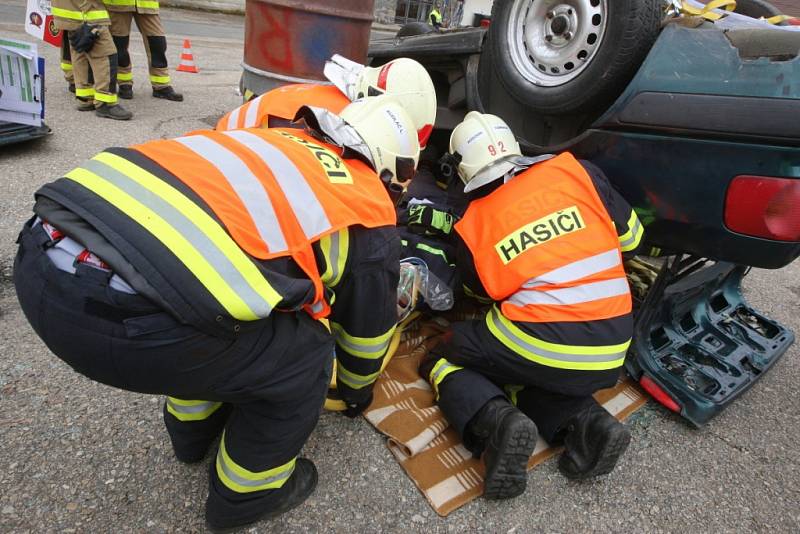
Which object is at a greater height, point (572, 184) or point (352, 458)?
point (572, 184)

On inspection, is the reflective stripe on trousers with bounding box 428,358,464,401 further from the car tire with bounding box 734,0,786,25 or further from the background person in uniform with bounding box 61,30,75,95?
the background person in uniform with bounding box 61,30,75,95

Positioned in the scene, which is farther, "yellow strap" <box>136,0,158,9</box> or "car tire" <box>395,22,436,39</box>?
"yellow strap" <box>136,0,158,9</box>

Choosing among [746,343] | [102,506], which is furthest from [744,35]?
[102,506]

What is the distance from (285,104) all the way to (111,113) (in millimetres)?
3157

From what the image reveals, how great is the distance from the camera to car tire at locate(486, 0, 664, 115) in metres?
2.08

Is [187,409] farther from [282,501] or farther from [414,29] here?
[414,29]

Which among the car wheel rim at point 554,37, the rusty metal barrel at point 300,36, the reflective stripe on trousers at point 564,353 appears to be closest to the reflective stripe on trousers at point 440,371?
the reflective stripe on trousers at point 564,353

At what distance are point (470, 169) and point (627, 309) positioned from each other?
0.87 metres

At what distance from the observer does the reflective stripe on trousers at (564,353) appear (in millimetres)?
1890

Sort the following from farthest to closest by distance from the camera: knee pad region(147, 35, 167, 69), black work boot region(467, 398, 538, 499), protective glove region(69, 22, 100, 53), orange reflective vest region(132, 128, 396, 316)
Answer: knee pad region(147, 35, 167, 69)
protective glove region(69, 22, 100, 53)
black work boot region(467, 398, 538, 499)
orange reflective vest region(132, 128, 396, 316)

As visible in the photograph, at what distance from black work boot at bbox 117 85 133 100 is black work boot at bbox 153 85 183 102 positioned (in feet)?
0.76

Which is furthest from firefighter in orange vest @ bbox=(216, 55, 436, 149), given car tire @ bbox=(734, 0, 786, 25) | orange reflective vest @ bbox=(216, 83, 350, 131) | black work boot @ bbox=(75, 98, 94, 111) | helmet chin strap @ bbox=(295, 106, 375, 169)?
black work boot @ bbox=(75, 98, 94, 111)

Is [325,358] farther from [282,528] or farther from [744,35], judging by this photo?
[744,35]

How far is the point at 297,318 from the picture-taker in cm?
146
